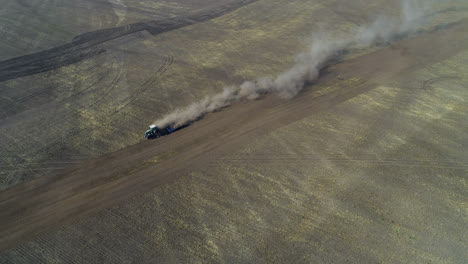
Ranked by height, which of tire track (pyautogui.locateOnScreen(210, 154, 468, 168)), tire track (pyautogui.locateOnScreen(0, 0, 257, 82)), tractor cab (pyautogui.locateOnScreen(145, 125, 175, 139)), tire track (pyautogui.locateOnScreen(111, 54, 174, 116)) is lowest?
tire track (pyautogui.locateOnScreen(210, 154, 468, 168))

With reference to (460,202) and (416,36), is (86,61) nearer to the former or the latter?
(460,202)

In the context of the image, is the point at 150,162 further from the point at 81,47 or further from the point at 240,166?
the point at 81,47

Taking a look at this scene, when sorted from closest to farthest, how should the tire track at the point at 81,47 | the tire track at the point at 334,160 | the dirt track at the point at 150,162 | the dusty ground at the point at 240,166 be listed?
1. the dusty ground at the point at 240,166
2. the dirt track at the point at 150,162
3. the tire track at the point at 334,160
4. the tire track at the point at 81,47

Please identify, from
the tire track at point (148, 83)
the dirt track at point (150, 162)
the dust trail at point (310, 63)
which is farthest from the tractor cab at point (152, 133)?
the tire track at point (148, 83)

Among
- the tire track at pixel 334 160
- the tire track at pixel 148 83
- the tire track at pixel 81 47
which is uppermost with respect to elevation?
the tire track at pixel 81 47

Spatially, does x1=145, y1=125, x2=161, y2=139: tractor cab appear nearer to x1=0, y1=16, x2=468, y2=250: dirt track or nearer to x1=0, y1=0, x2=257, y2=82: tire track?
x1=0, y1=16, x2=468, y2=250: dirt track

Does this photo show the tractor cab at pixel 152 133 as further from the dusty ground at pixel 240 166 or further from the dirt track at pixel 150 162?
the dusty ground at pixel 240 166

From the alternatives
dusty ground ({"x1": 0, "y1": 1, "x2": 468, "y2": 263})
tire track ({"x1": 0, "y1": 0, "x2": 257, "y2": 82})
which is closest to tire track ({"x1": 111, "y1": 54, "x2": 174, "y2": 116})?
dusty ground ({"x1": 0, "y1": 1, "x2": 468, "y2": 263})
